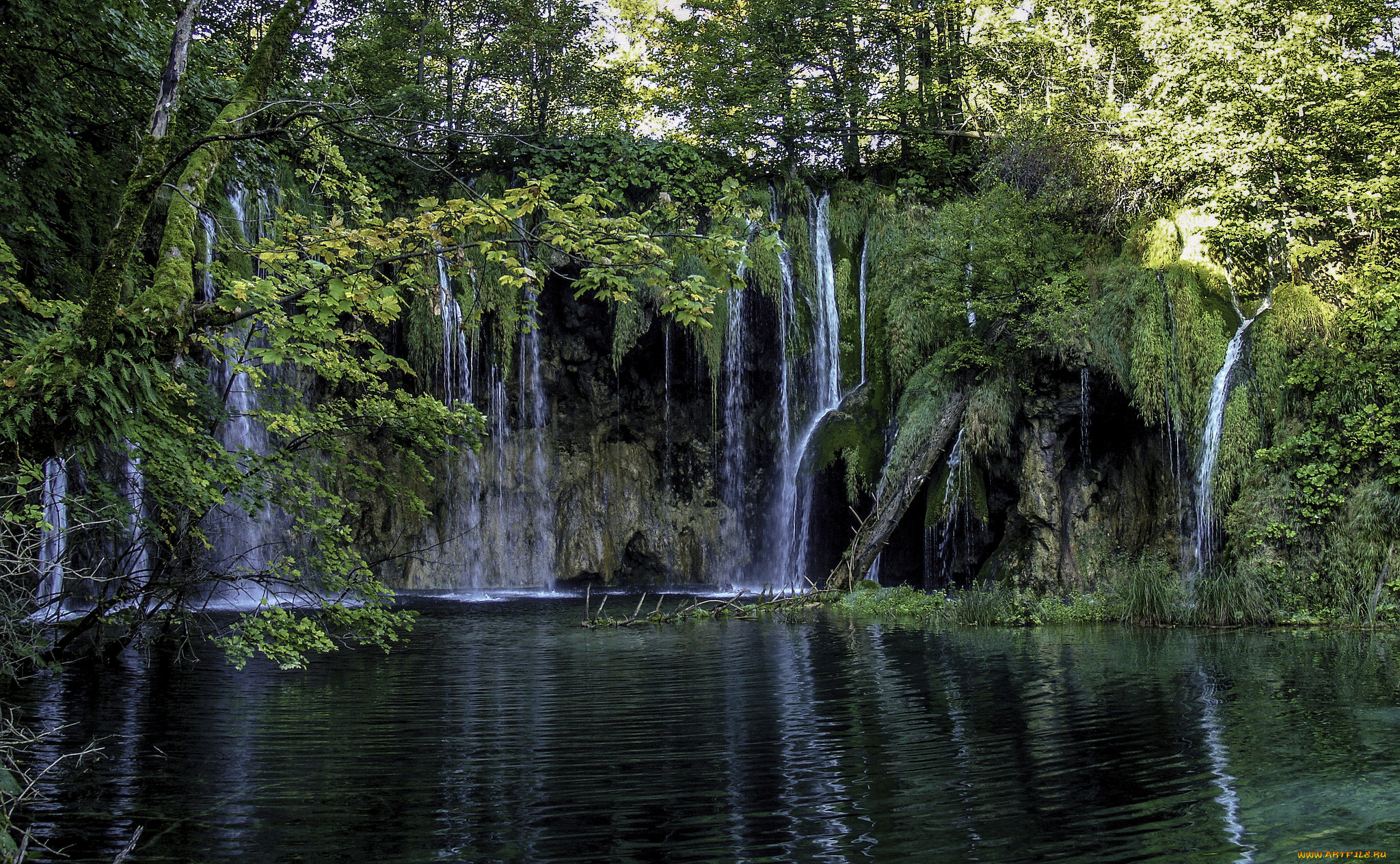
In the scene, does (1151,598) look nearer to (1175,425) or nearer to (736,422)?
(1175,425)

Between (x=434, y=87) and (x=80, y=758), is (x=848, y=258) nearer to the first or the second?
(x=434, y=87)

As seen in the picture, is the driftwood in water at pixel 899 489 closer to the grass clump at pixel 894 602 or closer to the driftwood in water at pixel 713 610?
the grass clump at pixel 894 602

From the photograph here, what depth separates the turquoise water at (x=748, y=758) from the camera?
12.8ft

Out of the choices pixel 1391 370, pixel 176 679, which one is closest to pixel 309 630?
pixel 176 679

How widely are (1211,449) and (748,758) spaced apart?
1038cm

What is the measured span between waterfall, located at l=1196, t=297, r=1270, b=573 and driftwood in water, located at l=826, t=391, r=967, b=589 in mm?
3955

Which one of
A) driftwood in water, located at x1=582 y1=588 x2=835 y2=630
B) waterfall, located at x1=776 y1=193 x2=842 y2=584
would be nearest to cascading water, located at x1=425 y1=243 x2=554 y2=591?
waterfall, located at x1=776 y1=193 x2=842 y2=584

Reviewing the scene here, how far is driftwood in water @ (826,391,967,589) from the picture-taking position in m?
15.8

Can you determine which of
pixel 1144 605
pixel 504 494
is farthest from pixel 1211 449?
pixel 504 494

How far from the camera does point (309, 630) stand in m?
6.31

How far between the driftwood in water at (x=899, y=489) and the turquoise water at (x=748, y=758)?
6.74 meters

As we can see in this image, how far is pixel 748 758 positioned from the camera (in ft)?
17.5

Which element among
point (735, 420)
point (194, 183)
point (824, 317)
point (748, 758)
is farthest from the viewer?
point (735, 420)

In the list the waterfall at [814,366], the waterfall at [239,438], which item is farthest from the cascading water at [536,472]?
the waterfall at [814,366]
